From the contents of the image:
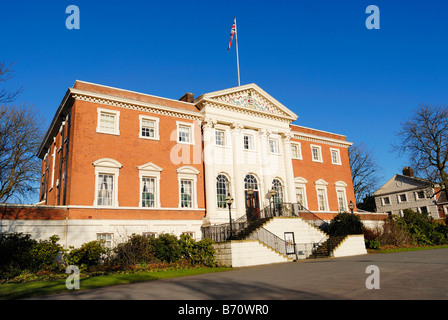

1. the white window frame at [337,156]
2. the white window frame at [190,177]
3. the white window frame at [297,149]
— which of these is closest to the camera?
the white window frame at [190,177]

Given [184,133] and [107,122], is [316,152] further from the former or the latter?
[107,122]

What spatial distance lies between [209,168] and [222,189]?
7.45 ft

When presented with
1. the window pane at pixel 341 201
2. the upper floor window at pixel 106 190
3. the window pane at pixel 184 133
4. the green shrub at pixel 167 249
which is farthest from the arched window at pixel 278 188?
the upper floor window at pixel 106 190

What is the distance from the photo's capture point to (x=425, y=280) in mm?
9992

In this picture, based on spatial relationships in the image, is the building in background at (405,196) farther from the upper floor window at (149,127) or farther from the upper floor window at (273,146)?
the upper floor window at (149,127)

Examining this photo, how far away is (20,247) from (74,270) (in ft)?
9.49

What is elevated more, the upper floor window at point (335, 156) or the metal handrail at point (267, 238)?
the upper floor window at point (335, 156)

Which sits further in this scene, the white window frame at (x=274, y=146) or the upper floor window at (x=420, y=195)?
the upper floor window at (x=420, y=195)

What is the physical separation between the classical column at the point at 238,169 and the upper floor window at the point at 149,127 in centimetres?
648

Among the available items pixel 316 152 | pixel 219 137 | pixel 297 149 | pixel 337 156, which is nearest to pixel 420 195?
pixel 337 156

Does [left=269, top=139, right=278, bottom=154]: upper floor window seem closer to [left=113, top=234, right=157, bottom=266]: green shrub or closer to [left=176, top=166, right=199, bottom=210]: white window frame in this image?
[left=176, top=166, right=199, bottom=210]: white window frame

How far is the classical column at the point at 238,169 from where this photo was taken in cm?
2636

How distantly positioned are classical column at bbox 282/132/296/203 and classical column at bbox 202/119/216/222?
7.74m
